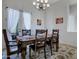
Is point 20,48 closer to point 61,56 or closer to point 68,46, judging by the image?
point 61,56

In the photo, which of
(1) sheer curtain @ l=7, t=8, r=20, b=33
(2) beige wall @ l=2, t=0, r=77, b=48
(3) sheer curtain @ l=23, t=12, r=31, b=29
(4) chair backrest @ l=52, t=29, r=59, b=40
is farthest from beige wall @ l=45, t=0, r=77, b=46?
(1) sheer curtain @ l=7, t=8, r=20, b=33

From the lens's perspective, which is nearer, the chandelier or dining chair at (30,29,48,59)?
dining chair at (30,29,48,59)

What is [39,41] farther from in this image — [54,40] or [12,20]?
[12,20]

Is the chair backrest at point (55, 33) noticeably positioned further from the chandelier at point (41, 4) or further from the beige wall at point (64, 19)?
the chandelier at point (41, 4)

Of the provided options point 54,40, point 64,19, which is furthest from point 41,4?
point 54,40

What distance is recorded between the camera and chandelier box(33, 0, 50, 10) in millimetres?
3516

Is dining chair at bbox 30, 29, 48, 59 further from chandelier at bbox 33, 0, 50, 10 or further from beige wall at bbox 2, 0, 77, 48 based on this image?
chandelier at bbox 33, 0, 50, 10

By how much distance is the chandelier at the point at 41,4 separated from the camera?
3516 mm

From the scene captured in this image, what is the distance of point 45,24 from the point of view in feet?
11.6

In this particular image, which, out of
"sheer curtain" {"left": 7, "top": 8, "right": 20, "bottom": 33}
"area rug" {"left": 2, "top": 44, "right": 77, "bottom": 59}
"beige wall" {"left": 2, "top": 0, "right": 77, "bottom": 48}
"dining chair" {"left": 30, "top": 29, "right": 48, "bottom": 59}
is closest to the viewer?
"dining chair" {"left": 30, "top": 29, "right": 48, "bottom": 59}

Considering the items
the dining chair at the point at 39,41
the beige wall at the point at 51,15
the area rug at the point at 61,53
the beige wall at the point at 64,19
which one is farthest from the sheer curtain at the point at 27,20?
the area rug at the point at 61,53

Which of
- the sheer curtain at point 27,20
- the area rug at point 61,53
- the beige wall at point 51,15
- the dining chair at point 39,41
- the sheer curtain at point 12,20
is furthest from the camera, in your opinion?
the sheer curtain at point 27,20

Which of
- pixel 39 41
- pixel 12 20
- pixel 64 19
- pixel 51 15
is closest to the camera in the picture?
pixel 39 41

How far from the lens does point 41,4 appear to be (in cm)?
359
